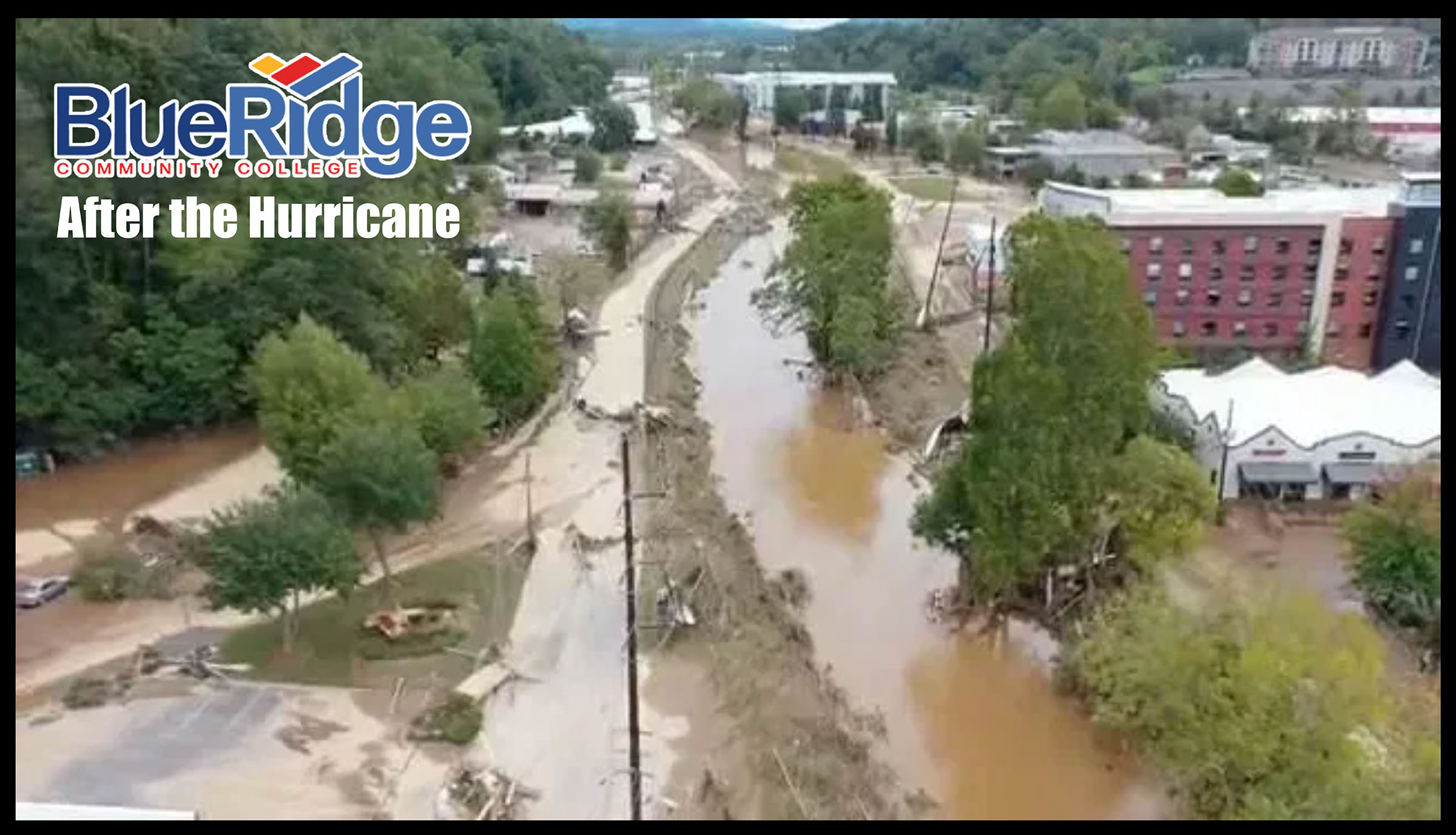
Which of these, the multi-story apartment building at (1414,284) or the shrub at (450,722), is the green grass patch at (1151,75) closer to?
the multi-story apartment building at (1414,284)

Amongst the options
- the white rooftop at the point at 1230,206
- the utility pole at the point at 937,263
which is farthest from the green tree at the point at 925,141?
the white rooftop at the point at 1230,206

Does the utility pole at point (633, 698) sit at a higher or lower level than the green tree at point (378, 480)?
lower

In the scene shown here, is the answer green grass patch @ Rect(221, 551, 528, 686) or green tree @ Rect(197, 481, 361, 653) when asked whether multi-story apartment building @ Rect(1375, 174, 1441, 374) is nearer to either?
green grass patch @ Rect(221, 551, 528, 686)

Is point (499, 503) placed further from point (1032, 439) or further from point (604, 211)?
point (604, 211)

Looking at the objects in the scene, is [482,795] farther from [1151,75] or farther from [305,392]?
[1151,75]

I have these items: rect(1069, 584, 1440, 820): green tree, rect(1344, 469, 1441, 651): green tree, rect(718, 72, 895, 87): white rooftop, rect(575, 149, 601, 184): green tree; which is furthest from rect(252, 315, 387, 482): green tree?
rect(718, 72, 895, 87): white rooftop
